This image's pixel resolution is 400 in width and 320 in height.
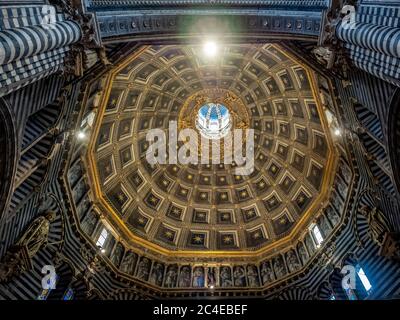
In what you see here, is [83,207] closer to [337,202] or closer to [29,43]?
[29,43]

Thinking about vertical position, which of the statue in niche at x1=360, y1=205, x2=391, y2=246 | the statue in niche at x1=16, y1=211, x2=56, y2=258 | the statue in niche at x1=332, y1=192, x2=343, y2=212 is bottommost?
the statue in niche at x1=16, y1=211, x2=56, y2=258

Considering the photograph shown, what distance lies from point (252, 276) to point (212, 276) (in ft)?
9.01

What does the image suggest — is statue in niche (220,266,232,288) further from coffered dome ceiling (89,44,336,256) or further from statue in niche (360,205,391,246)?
statue in niche (360,205,391,246)

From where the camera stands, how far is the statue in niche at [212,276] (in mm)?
22792

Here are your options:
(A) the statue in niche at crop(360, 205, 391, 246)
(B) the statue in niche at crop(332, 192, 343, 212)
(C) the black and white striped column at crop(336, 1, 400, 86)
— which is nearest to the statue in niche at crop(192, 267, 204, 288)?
(B) the statue in niche at crop(332, 192, 343, 212)

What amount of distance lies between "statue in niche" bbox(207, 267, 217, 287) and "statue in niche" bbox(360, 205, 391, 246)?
1098cm

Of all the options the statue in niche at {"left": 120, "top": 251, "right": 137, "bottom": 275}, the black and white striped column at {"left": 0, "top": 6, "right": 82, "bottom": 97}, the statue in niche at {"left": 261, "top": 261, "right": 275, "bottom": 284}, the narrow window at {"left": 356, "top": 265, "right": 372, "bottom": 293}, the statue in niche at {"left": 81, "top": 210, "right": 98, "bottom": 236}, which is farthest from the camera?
the statue in niche at {"left": 261, "top": 261, "right": 275, "bottom": 284}

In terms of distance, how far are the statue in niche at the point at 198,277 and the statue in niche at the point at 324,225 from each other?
8633 millimetres

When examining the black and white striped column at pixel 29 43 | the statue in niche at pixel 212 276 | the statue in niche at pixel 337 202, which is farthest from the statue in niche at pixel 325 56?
the statue in niche at pixel 212 276

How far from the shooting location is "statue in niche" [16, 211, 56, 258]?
47.1 feet

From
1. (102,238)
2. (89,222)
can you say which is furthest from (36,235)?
(102,238)

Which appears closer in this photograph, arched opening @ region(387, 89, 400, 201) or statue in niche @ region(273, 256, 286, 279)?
arched opening @ region(387, 89, 400, 201)
